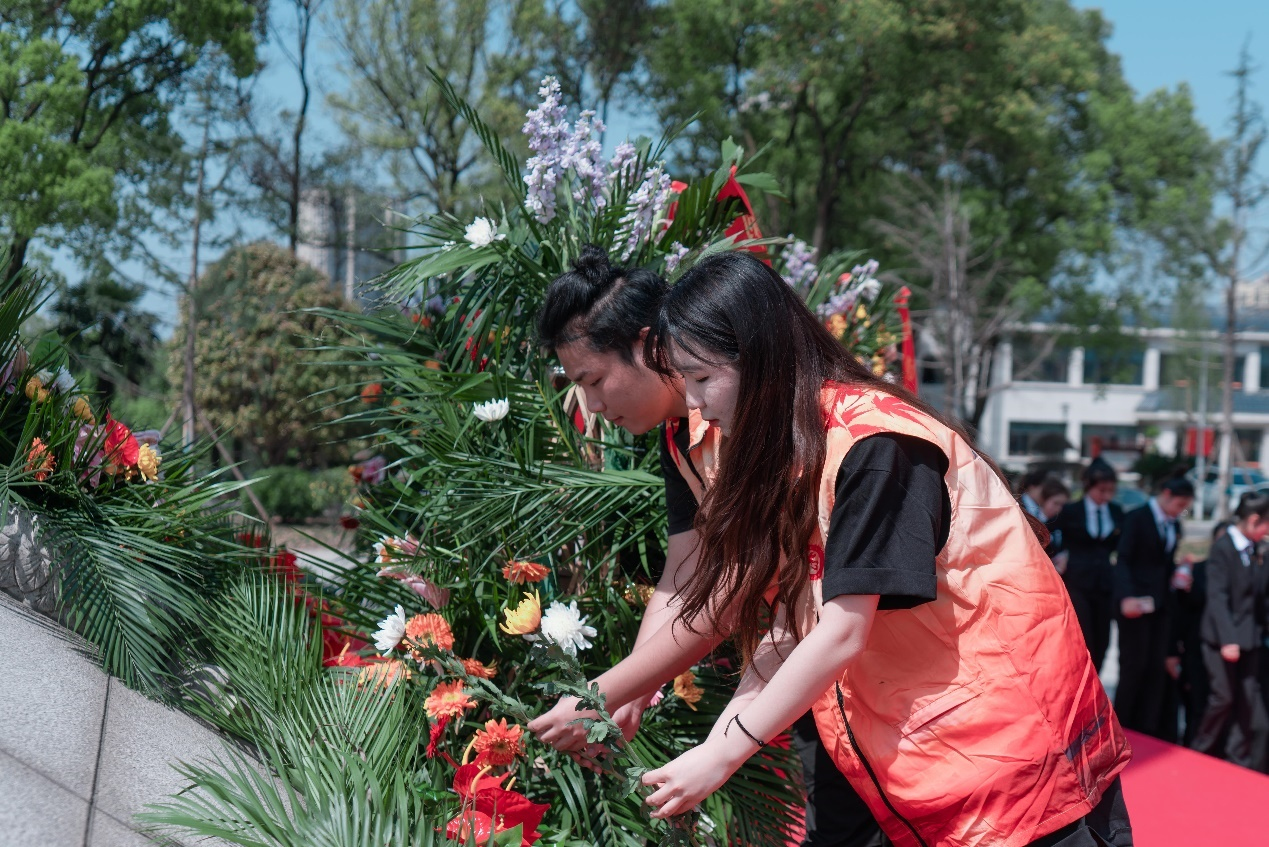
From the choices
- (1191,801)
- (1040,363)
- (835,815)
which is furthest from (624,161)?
(1040,363)

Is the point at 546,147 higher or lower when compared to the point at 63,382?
higher

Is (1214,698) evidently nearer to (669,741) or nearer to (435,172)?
(669,741)

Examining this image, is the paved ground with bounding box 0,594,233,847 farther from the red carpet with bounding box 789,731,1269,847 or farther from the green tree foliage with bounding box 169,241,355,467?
the green tree foliage with bounding box 169,241,355,467

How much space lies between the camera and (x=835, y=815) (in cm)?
194

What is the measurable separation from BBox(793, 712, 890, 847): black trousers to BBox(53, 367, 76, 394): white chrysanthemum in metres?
1.70

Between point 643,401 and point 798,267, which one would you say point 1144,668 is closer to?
point 798,267

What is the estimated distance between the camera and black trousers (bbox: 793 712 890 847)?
1.91m

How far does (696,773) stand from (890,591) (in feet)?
1.06

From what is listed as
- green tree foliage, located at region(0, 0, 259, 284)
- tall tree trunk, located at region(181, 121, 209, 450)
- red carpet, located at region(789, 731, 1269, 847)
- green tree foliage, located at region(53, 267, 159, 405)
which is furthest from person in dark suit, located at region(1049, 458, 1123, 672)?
green tree foliage, located at region(53, 267, 159, 405)

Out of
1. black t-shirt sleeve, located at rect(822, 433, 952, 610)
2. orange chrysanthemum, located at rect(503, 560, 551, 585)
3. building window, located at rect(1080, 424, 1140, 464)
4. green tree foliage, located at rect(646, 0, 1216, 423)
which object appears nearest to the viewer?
black t-shirt sleeve, located at rect(822, 433, 952, 610)

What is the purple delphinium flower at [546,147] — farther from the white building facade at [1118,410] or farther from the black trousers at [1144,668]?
the white building facade at [1118,410]

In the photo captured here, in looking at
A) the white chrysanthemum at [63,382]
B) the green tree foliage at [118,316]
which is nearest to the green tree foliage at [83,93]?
the green tree foliage at [118,316]

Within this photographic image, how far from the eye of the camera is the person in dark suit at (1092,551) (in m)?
5.60

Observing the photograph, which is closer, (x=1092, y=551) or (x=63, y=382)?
(x=63, y=382)
